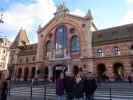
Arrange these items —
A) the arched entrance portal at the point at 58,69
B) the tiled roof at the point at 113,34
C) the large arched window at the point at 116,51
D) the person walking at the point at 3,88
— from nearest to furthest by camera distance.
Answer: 1. the person walking at the point at 3,88
2. the large arched window at the point at 116,51
3. the tiled roof at the point at 113,34
4. the arched entrance portal at the point at 58,69

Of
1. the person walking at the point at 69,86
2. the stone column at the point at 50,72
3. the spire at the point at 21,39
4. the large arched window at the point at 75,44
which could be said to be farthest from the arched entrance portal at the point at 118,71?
the spire at the point at 21,39

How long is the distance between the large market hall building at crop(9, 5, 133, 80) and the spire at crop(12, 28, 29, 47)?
229 inches

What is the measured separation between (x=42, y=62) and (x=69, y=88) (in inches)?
1364

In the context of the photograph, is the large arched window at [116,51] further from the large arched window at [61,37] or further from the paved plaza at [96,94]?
the paved plaza at [96,94]

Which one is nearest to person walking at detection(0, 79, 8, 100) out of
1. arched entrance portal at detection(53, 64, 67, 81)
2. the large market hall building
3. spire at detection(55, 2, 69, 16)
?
the large market hall building

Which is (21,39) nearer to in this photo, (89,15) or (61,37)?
(61,37)

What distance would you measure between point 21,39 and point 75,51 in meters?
25.0

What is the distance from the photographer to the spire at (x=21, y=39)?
55.3 m

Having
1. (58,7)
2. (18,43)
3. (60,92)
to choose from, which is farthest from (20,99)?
(18,43)

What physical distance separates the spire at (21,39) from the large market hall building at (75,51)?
19.1 ft

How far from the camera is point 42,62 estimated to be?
43.5 metres

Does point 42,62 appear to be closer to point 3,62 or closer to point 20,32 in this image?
point 20,32

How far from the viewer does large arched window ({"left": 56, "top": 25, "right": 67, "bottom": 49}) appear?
41.2 metres

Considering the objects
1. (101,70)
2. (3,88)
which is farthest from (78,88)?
(101,70)
